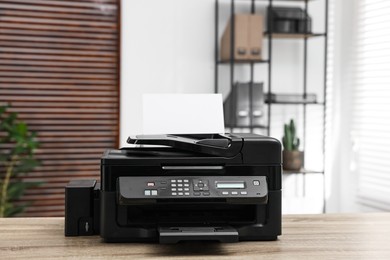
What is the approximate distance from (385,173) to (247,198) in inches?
99.7

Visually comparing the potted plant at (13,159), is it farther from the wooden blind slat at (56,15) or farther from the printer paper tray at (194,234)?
the printer paper tray at (194,234)

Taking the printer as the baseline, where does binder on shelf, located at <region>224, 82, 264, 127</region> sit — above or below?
above

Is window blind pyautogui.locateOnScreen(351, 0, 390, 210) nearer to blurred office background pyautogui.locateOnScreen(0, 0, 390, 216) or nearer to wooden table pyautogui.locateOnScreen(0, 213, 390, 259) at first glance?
blurred office background pyautogui.locateOnScreen(0, 0, 390, 216)

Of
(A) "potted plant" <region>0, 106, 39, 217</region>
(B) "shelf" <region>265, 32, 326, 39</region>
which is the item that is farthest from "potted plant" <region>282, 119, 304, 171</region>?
(A) "potted plant" <region>0, 106, 39, 217</region>

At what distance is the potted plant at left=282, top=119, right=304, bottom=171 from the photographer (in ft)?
14.0

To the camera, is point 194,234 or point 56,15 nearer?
point 194,234

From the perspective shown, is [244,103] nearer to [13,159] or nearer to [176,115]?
[13,159]

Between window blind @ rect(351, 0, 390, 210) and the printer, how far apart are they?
2.42 m

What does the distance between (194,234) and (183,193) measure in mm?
129

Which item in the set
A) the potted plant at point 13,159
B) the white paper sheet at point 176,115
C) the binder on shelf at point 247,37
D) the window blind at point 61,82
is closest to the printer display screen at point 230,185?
the white paper sheet at point 176,115

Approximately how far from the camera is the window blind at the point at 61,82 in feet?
13.4

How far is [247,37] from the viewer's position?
4.20 meters

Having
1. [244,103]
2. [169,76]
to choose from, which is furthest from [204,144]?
[169,76]

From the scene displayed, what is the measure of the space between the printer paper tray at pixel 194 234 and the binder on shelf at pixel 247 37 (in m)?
2.51
